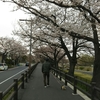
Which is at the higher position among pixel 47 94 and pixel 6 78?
pixel 47 94

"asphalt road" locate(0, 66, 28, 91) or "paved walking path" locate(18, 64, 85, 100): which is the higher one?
"paved walking path" locate(18, 64, 85, 100)

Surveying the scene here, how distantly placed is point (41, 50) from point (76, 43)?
20517mm

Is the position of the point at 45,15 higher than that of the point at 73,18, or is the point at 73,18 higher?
the point at 73,18

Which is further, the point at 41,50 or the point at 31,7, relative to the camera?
the point at 41,50

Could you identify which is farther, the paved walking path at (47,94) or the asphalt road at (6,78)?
the asphalt road at (6,78)

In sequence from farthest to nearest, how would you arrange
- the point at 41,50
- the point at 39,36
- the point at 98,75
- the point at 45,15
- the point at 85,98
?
the point at 41,50
the point at 39,36
the point at 45,15
the point at 98,75
the point at 85,98

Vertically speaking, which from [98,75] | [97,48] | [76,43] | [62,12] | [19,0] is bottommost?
[98,75]

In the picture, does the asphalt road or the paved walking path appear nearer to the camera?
the paved walking path

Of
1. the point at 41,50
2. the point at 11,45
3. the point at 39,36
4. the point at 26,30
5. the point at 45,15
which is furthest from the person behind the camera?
the point at 11,45

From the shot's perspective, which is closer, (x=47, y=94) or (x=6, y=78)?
(x=47, y=94)

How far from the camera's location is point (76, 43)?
2067 centimetres

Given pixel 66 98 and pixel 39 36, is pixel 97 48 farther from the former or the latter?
pixel 39 36

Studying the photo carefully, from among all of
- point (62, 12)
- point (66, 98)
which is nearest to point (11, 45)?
point (62, 12)

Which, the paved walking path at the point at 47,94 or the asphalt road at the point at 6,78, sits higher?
the paved walking path at the point at 47,94
